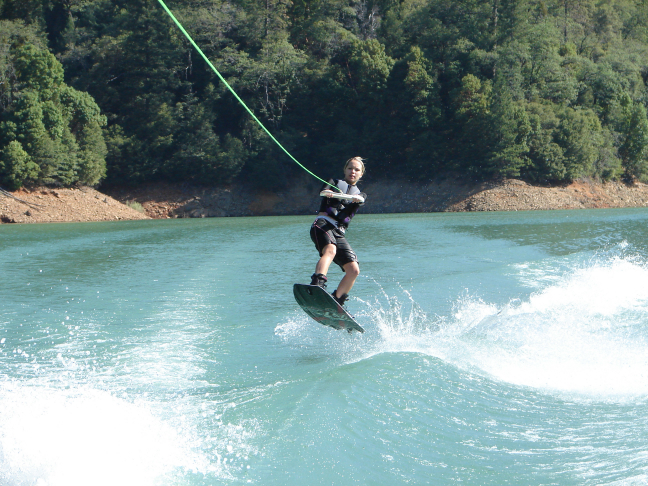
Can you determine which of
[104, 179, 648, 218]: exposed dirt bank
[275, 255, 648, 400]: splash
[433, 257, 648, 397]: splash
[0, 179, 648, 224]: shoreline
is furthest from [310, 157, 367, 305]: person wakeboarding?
[104, 179, 648, 218]: exposed dirt bank

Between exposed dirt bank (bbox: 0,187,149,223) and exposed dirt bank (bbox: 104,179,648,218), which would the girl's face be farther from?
exposed dirt bank (bbox: 104,179,648,218)

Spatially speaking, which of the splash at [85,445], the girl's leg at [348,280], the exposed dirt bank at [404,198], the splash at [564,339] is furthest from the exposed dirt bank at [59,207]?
the splash at [85,445]

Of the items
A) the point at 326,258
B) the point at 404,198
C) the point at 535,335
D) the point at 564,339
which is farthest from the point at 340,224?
the point at 404,198

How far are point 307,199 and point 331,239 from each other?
127 ft

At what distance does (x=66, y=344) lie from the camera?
6512 millimetres

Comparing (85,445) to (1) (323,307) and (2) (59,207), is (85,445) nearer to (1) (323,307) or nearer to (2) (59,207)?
(1) (323,307)

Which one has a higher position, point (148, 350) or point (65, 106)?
point (65, 106)

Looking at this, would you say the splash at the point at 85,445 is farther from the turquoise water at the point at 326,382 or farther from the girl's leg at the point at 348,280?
the girl's leg at the point at 348,280

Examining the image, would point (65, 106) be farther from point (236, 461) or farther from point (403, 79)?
point (236, 461)

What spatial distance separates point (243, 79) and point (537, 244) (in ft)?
110

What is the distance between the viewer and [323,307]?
20.2ft

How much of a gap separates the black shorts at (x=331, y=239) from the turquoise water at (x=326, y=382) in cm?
91

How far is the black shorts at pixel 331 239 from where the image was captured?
632 cm

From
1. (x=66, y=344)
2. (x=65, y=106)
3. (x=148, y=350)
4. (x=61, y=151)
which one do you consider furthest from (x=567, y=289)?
(x=65, y=106)
